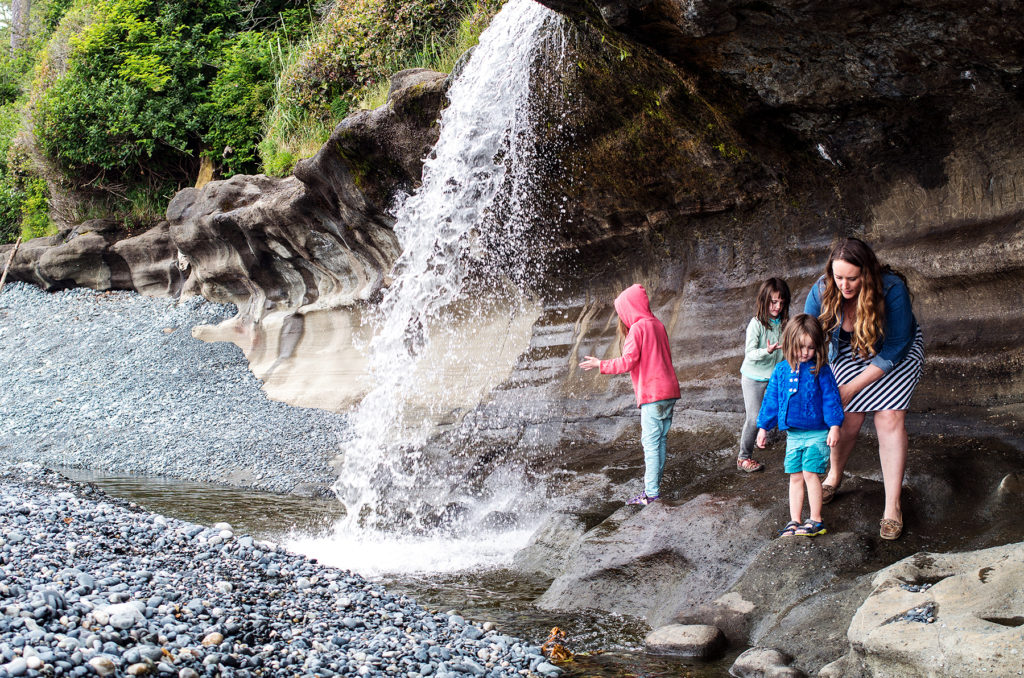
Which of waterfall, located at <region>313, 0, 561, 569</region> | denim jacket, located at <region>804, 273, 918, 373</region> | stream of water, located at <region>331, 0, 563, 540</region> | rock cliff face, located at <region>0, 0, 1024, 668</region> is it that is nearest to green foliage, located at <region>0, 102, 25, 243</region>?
rock cliff face, located at <region>0, 0, 1024, 668</region>

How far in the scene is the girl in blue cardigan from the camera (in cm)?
477

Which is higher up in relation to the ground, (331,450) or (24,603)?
(24,603)

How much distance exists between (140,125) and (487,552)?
18.2m

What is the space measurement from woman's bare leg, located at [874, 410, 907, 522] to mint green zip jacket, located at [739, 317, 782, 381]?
155 cm

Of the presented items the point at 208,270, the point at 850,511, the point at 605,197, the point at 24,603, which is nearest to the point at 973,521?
the point at 850,511

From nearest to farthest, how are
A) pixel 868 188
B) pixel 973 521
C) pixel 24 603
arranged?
pixel 24 603 → pixel 973 521 → pixel 868 188

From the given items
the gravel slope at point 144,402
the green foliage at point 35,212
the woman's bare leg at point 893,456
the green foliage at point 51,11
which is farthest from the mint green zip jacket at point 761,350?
the green foliage at point 51,11

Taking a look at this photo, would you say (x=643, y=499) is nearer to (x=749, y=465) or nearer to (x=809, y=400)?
(x=749, y=465)

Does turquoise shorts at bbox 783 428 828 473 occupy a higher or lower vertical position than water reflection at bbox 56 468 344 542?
higher

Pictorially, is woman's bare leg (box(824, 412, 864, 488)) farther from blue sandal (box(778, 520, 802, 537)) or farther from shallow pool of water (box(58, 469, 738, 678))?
shallow pool of water (box(58, 469, 738, 678))

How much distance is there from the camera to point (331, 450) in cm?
1110

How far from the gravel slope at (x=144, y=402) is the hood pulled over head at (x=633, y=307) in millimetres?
5023

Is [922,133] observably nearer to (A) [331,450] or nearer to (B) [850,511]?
(B) [850,511]

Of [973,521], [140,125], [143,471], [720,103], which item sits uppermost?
[140,125]
